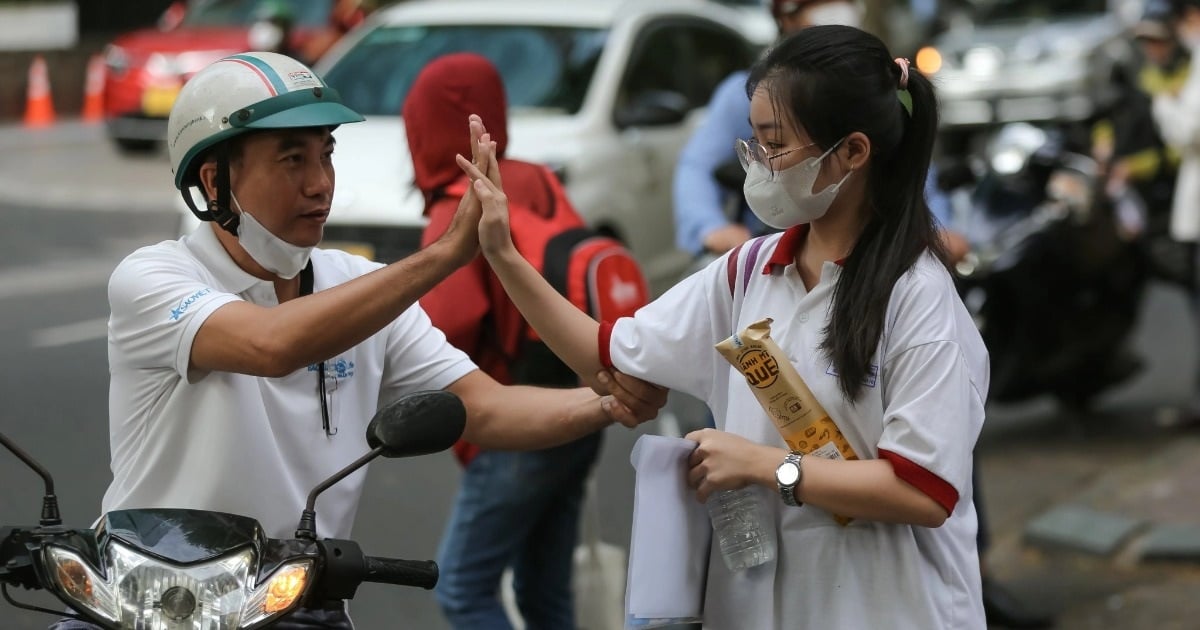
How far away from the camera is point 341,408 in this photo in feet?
10.1

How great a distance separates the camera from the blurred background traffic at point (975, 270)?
21.3 ft

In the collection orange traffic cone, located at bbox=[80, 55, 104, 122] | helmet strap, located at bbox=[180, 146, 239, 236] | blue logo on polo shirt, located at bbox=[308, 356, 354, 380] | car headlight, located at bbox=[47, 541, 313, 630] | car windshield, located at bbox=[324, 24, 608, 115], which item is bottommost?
orange traffic cone, located at bbox=[80, 55, 104, 122]

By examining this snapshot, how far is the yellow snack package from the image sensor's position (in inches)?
108

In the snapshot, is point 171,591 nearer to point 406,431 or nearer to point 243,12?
point 406,431

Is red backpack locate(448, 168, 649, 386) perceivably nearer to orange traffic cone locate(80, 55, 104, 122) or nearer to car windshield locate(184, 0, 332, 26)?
car windshield locate(184, 0, 332, 26)

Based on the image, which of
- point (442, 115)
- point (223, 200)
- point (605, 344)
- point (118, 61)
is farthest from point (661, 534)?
point (118, 61)

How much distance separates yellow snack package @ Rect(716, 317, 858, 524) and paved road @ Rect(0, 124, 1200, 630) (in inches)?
120

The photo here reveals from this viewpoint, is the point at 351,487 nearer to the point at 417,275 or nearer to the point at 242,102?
the point at 417,275

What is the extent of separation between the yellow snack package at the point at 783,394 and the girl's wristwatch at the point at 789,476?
0.13ft

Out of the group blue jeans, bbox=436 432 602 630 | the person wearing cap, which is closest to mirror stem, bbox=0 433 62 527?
blue jeans, bbox=436 432 602 630

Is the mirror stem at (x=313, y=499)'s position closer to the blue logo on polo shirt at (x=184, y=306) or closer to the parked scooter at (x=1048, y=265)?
the blue logo on polo shirt at (x=184, y=306)

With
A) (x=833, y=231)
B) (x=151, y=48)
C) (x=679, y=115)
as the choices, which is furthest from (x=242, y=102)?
(x=151, y=48)

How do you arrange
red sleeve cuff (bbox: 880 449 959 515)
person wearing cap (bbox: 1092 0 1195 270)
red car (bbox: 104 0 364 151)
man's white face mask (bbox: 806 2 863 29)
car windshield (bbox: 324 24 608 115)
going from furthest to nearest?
red car (bbox: 104 0 364 151), car windshield (bbox: 324 24 608 115), person wearing cap (bbox: 1092 0 1195 270), man's white face mask (bbox: 806 2 863 29), red sleeve cuff (bbox: 880 449 959 515)

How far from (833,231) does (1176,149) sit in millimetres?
6301
